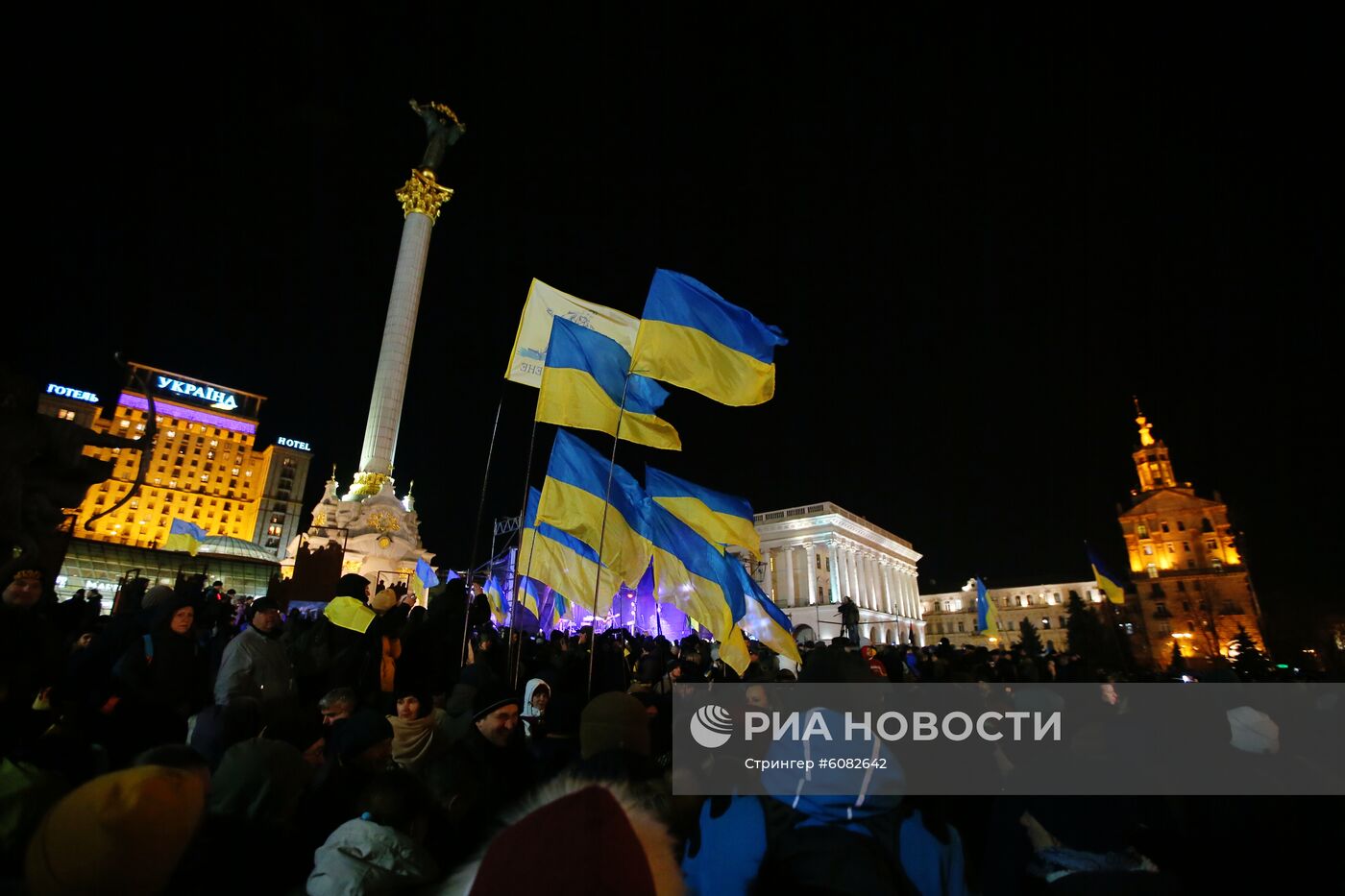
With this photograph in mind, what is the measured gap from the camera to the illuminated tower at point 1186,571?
2288 inches

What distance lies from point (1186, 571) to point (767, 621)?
72.0 m

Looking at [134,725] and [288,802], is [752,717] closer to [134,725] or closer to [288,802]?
[288,802]

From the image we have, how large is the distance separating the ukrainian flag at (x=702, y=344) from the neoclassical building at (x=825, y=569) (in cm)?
5210

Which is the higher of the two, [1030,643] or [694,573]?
[1030,643]

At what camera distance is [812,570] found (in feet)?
214

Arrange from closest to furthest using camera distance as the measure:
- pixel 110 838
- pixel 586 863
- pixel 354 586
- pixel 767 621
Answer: pixel 586 863 → pixel 110 838 → pixel 354 586 → pixel 767 621

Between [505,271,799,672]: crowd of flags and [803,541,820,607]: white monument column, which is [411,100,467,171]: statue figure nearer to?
[505,271,799,672]: crowd of flags

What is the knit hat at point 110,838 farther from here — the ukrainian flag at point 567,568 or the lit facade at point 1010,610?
the lit facade at point 1010,610

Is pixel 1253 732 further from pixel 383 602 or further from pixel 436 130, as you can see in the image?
pixel 436 130

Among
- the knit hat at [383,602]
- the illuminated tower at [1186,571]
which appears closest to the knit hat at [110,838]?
the knit hat at [383,602]

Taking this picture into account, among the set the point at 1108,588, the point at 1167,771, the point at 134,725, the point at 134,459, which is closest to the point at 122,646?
the point at 134,725

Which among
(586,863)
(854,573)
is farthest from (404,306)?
(854,573)

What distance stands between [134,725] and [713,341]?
6.54m

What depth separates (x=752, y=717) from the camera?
5082mm
